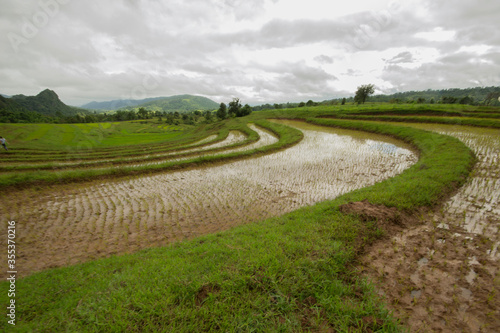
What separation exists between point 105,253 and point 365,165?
477 inches

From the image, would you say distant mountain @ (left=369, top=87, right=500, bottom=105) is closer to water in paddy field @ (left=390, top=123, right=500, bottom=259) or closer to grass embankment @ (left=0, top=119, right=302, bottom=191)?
water in paddy field @ (left=390, top=123, right=500, bottom=259)

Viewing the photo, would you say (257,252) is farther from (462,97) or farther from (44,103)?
(44,103)

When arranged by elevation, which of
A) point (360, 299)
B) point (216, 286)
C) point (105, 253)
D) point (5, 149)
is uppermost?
point (5, 149)

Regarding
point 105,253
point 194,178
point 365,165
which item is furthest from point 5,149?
point 365,165

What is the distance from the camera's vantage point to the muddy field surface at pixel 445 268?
2.60m

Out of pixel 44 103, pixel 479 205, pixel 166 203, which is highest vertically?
pixel 44 103

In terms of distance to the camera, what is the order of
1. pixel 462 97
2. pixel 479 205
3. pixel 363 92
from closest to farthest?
pixel 479 205, pixel 363 92, pixel 462 97

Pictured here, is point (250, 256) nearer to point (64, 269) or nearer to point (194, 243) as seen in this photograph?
point (194, 243)

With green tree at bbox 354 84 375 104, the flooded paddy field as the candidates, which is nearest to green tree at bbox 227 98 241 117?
green tree at bbox 354 84 375 104

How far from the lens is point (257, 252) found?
3541 millimetres

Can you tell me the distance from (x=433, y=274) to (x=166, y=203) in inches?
298

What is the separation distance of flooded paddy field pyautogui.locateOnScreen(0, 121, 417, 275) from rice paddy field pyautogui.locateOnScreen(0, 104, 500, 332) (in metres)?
0.05

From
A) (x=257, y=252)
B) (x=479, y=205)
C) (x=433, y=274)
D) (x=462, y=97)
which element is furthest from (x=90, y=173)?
(x=462, y=97)

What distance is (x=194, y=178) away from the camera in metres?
9.87
